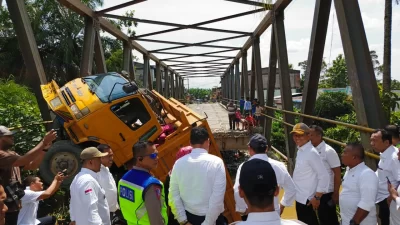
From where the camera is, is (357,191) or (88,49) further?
(88,49)

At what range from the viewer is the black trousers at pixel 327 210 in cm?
401

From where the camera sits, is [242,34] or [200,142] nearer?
[200,142]

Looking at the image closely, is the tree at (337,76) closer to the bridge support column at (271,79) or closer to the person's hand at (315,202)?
the bridge support column at (271,79)

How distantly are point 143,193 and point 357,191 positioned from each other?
1928 millimetres

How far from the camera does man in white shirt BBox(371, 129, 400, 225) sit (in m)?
3.36

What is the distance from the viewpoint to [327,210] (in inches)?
159

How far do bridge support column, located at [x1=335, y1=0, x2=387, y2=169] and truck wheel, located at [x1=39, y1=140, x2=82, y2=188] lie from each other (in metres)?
4.48

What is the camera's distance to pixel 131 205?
2.84 metres

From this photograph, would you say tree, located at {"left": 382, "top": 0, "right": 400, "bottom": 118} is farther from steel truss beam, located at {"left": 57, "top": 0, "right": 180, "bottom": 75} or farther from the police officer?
the police officer

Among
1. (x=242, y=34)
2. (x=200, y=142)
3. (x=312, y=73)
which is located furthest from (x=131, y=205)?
(x=242, y=34)

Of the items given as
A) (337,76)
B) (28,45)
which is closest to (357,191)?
(28,45)

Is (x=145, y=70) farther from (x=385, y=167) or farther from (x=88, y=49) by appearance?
(x=385, y=167)

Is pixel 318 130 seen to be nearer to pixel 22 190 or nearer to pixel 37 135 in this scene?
pixel 22 190

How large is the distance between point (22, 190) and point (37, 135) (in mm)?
3226
